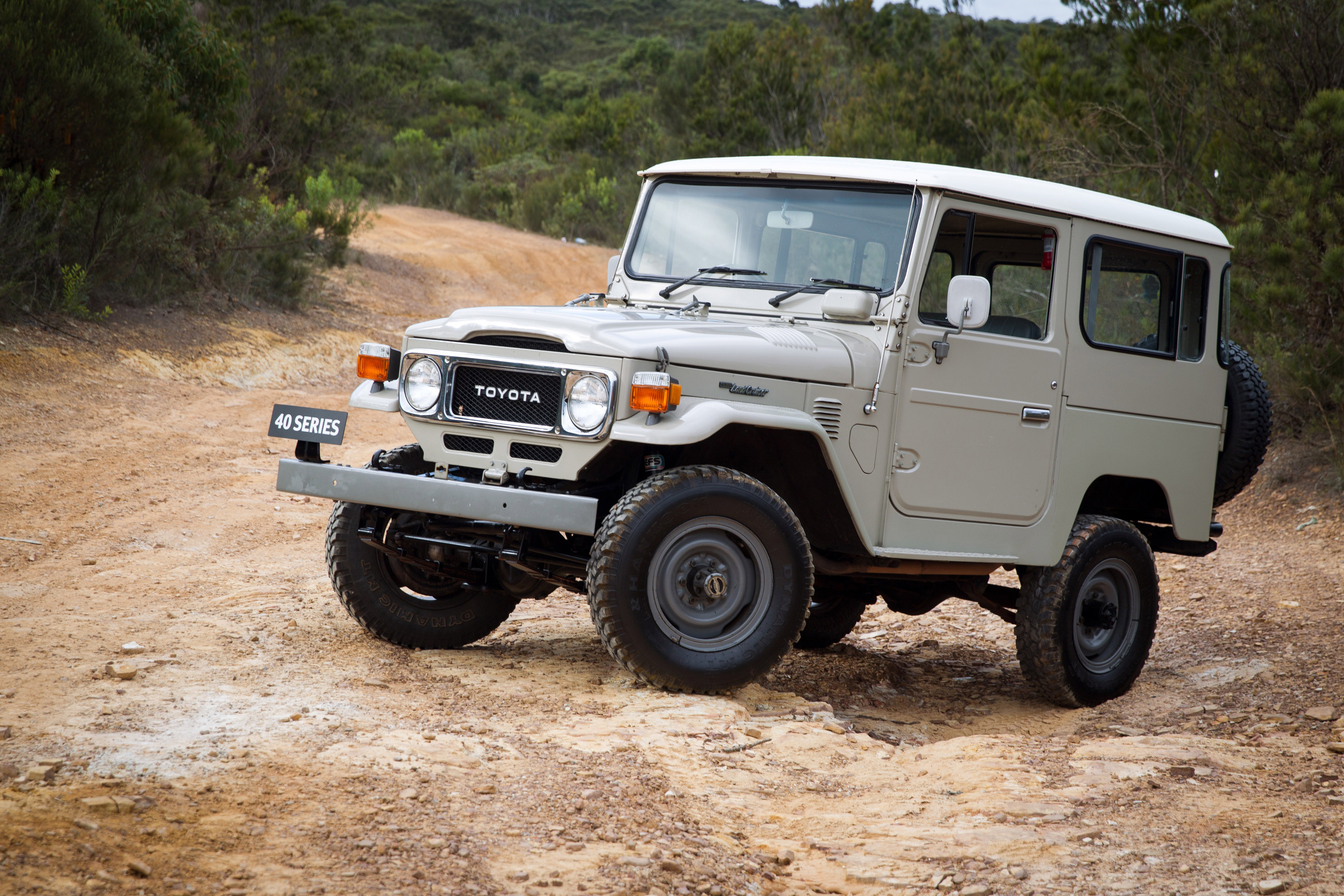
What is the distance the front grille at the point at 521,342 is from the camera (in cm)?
486

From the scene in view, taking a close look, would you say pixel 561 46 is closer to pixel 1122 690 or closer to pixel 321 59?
pixel 321 59

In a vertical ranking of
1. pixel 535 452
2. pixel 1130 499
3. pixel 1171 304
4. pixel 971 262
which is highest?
pixel 971 262

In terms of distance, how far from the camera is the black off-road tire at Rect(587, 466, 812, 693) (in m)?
4.63

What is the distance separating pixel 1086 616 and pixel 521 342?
326 cm

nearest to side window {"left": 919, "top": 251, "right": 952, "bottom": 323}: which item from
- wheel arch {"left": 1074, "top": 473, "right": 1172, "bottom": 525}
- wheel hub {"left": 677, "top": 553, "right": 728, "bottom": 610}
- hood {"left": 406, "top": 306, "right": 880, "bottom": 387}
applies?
hood {"left": 406, "top": 306, "right": 880, "bottom": 387}

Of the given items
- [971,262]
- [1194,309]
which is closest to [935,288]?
[971,262]

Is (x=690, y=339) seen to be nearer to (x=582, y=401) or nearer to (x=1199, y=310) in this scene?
(x=582, y=401)

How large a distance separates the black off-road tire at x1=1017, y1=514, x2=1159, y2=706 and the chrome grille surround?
101 inches

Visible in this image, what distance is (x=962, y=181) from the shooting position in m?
5.45

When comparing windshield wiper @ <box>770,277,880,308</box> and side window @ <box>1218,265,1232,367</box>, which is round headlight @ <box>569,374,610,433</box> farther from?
side window @ <box>1218,265,1232,367</box>

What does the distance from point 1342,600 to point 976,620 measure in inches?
95.2

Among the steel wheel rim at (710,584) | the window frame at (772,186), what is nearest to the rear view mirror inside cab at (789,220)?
the window frame at (772,186)

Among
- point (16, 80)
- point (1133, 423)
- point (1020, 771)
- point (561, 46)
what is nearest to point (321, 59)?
point (16, 80)

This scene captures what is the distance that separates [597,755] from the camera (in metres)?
4.12
